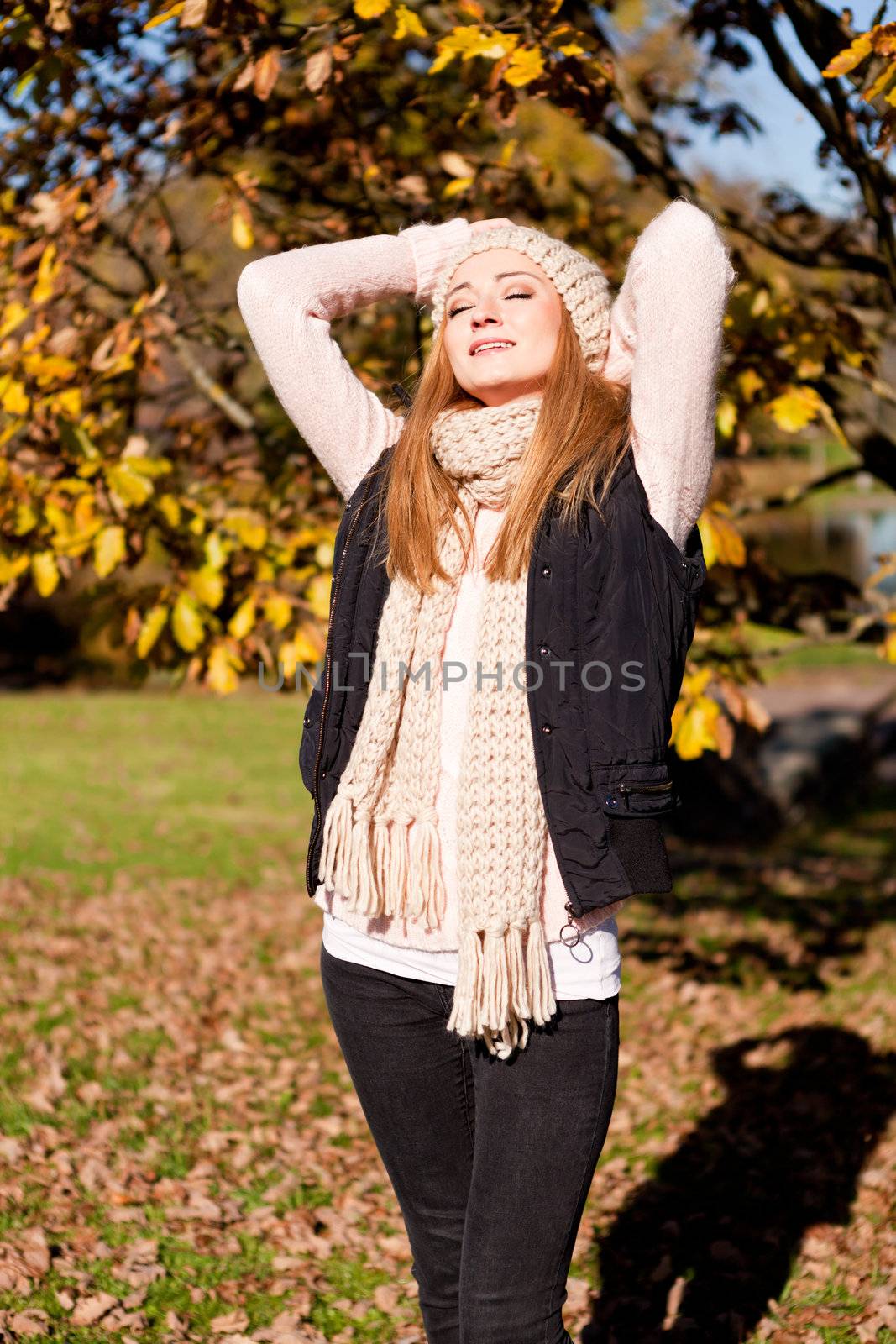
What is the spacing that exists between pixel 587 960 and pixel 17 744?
1015cm

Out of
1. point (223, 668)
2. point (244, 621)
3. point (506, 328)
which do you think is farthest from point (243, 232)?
point (506, 328)

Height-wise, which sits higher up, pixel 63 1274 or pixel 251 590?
pixel 251 590

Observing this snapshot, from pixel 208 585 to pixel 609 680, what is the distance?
6.18 feet

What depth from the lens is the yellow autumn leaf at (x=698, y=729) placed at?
3.50m

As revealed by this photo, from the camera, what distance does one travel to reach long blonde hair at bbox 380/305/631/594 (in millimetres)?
2004

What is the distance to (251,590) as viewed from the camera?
374 centimetres

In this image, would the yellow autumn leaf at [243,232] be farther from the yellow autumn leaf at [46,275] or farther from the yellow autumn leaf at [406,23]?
the yellow autumn leaf at [406,23]

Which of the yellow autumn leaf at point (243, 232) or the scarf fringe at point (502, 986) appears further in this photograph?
the yellow autumn leaf at point (243, 232)

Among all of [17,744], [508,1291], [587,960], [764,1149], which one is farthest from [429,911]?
[17,744]

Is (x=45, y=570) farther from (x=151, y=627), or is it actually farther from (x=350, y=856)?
(x=350, y=856)

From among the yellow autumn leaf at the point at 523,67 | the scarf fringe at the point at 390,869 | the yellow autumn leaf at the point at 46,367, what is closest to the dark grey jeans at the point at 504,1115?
the scarf fringe at the point at 390,869

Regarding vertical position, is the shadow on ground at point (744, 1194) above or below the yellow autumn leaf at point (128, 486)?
below

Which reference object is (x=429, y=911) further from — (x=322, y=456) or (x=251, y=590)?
(x=251, y=590)

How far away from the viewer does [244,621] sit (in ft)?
11.9
